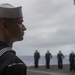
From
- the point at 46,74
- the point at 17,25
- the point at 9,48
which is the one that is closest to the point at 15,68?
the point at 9,48

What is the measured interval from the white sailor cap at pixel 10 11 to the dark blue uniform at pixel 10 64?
9.8 inches

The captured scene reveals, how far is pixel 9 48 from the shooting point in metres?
2.20

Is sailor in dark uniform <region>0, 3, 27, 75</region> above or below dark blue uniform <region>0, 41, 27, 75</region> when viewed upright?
above

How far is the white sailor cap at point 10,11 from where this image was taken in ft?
7.36

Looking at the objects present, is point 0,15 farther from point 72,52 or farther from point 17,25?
point 72,52

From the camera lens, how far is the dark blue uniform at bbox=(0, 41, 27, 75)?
2.04m

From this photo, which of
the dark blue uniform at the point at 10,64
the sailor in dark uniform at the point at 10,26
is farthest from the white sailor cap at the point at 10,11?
the dark blue uniform at the point at 10,64

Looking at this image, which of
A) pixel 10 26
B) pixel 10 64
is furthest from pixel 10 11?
pixel 10 64

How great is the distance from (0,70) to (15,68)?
0.11 metres

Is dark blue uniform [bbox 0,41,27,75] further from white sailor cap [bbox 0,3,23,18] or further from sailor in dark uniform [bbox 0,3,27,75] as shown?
white sailor cap [bbox 0,3,23,18]

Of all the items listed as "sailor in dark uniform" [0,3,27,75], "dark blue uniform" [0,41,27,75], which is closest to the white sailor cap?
"sailor in dark uniform" [0,3,27,75]

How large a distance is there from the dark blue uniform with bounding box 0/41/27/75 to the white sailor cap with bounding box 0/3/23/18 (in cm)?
25

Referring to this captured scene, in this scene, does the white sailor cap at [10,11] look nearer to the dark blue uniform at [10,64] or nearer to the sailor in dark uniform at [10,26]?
the sailor in dark uniform at [10,26]

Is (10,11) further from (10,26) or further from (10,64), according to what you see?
(10,64)
